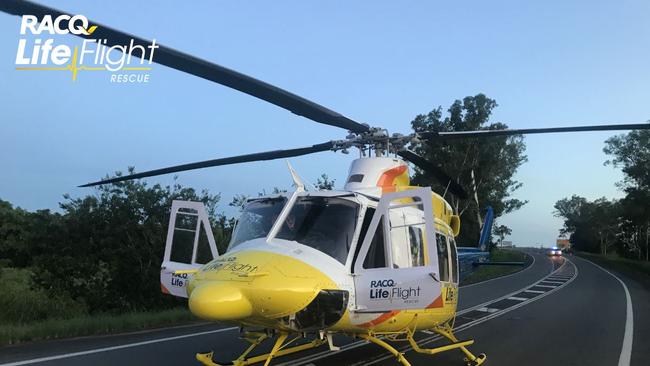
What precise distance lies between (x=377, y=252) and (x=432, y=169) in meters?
3.06

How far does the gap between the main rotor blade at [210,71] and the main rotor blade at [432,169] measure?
1785mm

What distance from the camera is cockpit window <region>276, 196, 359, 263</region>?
5.81 m

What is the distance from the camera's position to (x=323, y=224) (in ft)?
19.6

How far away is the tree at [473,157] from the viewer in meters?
A: 37.5

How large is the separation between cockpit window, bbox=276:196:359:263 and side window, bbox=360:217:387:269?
35 cm

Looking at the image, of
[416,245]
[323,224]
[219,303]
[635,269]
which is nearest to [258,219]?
[323,224]

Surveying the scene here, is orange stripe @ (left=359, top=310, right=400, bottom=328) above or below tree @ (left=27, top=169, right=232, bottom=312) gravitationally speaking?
above

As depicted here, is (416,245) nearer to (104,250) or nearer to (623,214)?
(104,250)

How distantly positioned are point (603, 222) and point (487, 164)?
207ft

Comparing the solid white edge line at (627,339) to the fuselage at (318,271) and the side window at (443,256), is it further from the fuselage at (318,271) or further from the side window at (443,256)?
the fuselage at (318,271)

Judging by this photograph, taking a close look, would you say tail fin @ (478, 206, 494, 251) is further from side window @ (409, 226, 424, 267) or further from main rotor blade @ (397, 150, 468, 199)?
side window @ (409, 226, 424, 267)

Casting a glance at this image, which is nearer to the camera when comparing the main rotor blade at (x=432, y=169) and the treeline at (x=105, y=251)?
the main rotor blade at (x=432, y=169)

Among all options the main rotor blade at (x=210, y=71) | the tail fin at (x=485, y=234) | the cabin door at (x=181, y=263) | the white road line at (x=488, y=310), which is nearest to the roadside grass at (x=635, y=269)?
the white road line at (x=488, y=310)

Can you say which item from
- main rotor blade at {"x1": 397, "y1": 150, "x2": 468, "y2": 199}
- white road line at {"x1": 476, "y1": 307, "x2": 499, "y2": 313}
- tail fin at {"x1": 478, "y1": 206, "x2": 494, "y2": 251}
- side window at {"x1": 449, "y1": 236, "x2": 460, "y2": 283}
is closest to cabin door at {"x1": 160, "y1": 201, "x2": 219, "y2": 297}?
main rotor blade at {"x1": 397, "y1": 150, "x2": 468, "y2": 199}
